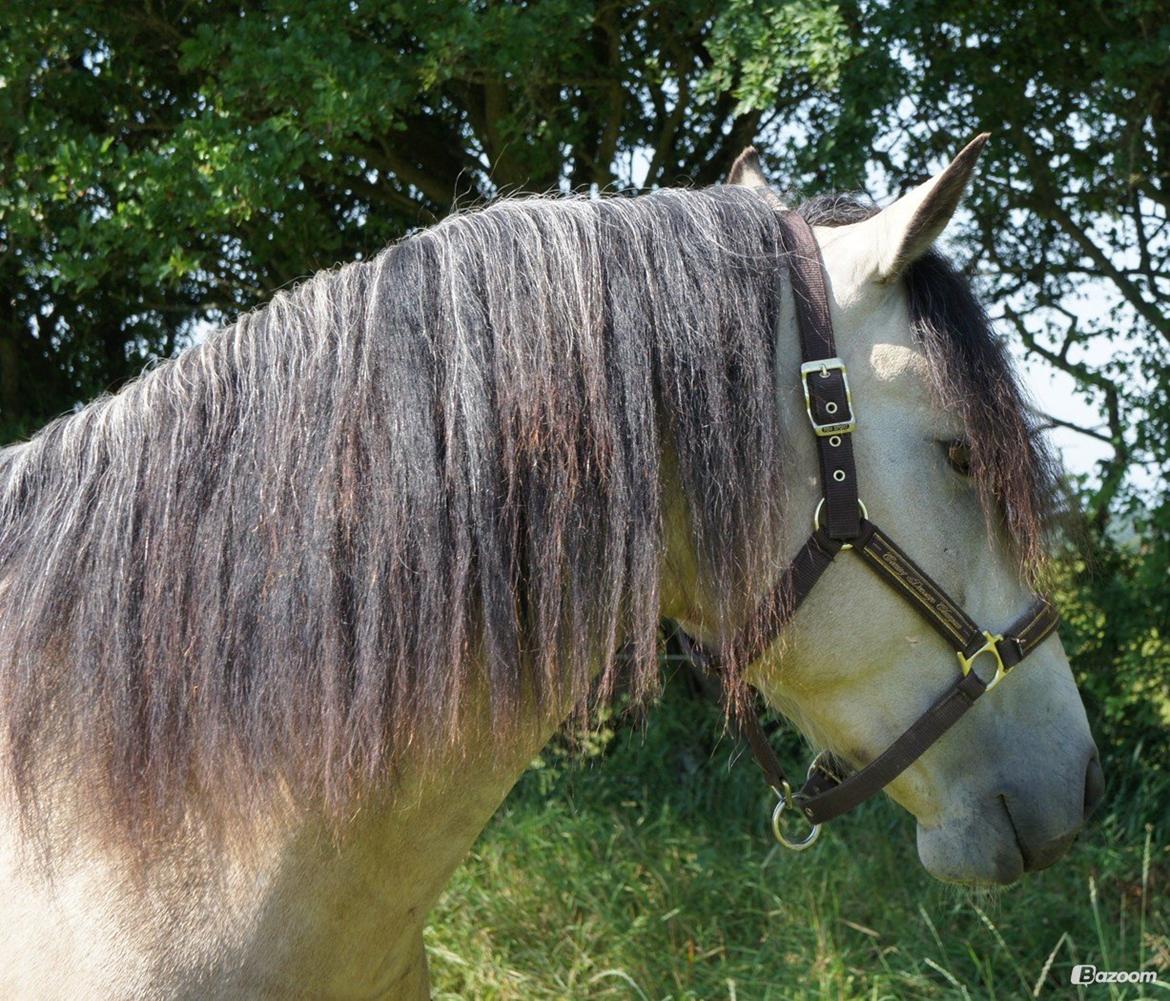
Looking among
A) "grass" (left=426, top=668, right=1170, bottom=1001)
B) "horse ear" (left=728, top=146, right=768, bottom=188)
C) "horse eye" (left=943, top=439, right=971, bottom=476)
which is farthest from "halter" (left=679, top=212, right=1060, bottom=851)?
"grass" (left=426, top=668, right=1170, bottom=1001)

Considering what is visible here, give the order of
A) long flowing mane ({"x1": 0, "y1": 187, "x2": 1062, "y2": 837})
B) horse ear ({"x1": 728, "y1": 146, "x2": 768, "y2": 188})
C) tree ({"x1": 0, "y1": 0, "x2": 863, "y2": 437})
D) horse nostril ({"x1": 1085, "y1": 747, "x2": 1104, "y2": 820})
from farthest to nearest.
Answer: tree ({"x1": 0, "y1": 0, "x2": 863, "y2": 437}) → horse ear ({"x1": 728, "y1": 146, "x2": 768, "y2": 188}) → horse nostril ({"x1": 1085, "y1": 747, "x2": 1104, "y2": 820}) → long flowing mane ({"x1": 0, "y1": 187, "x2": 1062, "y2": 837})

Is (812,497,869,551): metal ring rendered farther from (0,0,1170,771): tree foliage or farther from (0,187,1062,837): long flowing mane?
(0,0,1170,771): tree foliage

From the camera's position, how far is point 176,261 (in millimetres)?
3473

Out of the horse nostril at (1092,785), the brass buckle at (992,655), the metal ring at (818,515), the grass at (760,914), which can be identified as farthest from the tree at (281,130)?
the grass at (760,914)

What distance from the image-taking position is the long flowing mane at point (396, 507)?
136cm

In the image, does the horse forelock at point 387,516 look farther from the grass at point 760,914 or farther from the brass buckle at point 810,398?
the grass at point 760,914

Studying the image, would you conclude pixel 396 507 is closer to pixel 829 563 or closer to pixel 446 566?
pixel 446 566

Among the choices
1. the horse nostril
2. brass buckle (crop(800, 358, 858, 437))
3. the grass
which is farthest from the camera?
the grass

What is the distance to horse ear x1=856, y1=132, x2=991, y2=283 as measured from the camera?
4.69 ft

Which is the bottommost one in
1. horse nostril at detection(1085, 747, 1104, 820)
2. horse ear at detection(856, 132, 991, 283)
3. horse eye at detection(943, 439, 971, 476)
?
horse nostril at detection(1085, 747, 1104, 820)

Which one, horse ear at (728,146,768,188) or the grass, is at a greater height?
horse ear at (728,146,768,188)

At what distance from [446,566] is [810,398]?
53 cm

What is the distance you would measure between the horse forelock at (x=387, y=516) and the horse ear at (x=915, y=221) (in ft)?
0.60

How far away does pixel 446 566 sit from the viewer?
137cm
